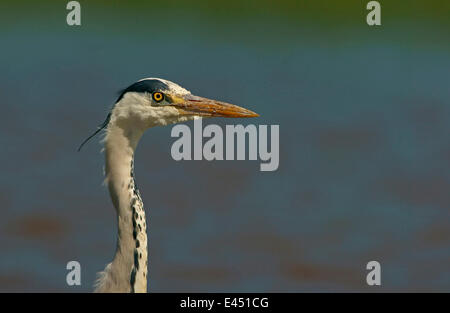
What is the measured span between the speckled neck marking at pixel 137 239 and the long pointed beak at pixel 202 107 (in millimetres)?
630

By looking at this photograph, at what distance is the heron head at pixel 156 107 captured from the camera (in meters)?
6.29

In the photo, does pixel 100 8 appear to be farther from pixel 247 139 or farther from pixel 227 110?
pixel 227 110

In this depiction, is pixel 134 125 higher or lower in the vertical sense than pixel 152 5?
lower

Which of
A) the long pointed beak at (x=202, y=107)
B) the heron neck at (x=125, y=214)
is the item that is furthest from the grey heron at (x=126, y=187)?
the long pointed beak at (x=202, y=107)

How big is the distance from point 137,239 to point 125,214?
179 mm

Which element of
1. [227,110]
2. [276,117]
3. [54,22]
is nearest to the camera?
[227,110]

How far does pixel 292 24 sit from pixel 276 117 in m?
2.24

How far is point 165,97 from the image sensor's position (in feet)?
21.4

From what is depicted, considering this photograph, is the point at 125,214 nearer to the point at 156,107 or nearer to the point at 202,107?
the point at 156,107

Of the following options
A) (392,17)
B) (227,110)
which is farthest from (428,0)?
(227,110)

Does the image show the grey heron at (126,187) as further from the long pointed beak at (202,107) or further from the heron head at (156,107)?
the long pointed beak at (202,107)

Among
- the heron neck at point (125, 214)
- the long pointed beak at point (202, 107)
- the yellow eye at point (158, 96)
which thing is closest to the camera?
the heron neck at point (125, 214)

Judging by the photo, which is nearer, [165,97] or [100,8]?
[165,97]
